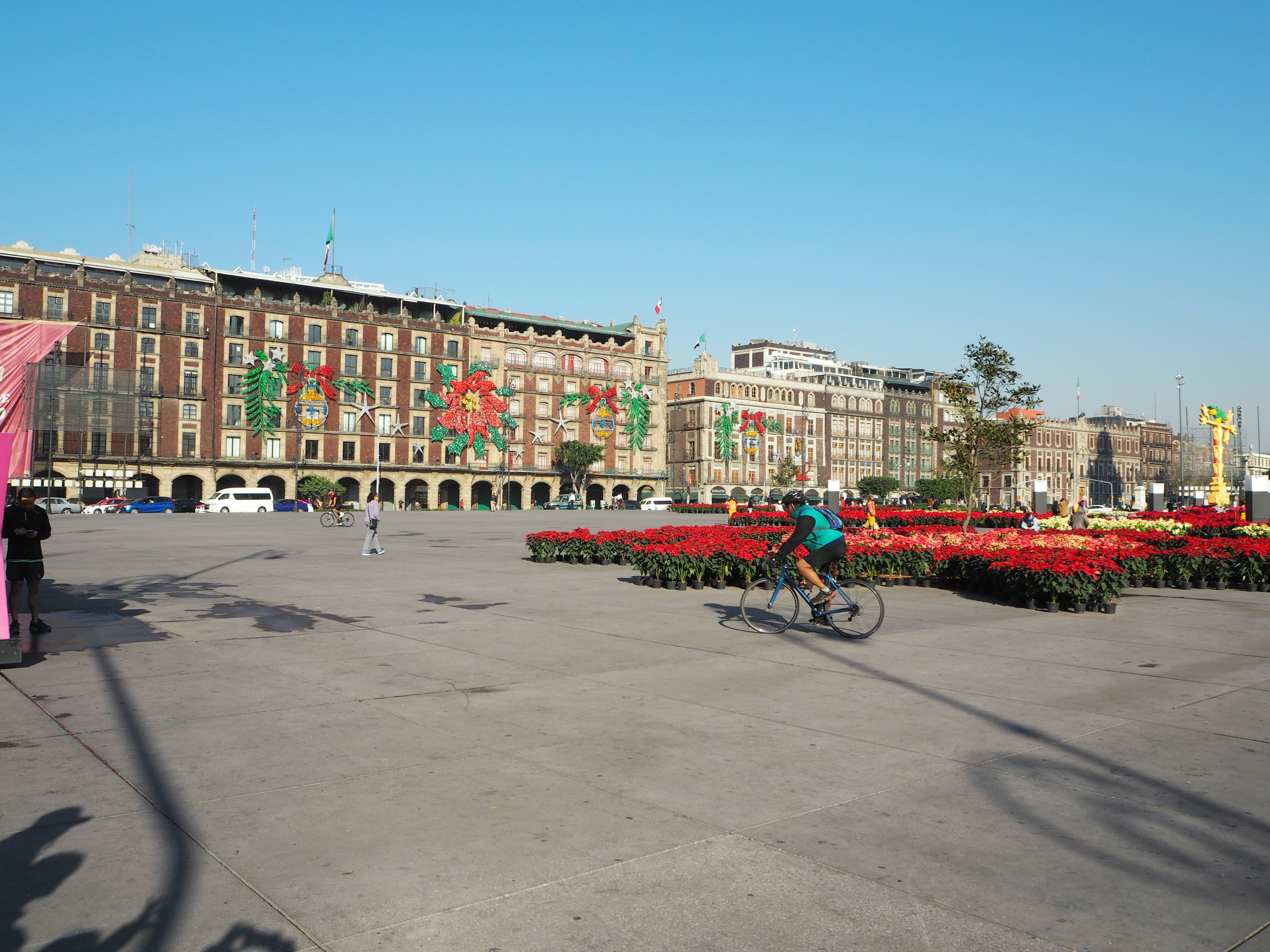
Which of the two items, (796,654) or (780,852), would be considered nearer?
(780,852)

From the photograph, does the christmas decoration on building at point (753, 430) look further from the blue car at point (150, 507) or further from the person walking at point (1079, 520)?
Result: the person walking at point (1079, 520)

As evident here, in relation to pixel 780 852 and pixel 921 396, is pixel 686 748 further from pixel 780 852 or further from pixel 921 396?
pixel 921 396

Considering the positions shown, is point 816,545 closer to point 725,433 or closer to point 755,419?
point 725,433

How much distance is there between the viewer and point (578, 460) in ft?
308

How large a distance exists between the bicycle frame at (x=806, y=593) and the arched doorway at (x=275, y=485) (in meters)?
73.8

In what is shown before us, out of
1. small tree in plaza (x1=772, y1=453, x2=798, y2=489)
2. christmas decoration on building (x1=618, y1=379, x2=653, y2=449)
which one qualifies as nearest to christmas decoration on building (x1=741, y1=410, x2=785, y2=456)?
small tree in plaza (x1=772, y1=453, x2=798, y2=489)

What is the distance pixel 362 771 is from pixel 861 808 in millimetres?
2839

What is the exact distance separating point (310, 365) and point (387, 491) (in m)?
12.3

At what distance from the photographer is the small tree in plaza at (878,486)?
381 ft

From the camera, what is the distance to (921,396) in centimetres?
13000

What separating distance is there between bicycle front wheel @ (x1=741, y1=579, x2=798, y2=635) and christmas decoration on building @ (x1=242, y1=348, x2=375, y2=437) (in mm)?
74455

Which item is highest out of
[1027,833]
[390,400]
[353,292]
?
[353,292]

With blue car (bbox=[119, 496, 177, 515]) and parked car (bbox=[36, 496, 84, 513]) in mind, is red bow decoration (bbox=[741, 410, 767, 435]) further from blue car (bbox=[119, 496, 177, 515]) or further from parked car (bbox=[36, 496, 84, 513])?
parked car (bbox=[36, 496, 84, 513])

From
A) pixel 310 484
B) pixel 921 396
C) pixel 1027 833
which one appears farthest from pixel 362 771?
pixel 921 396
